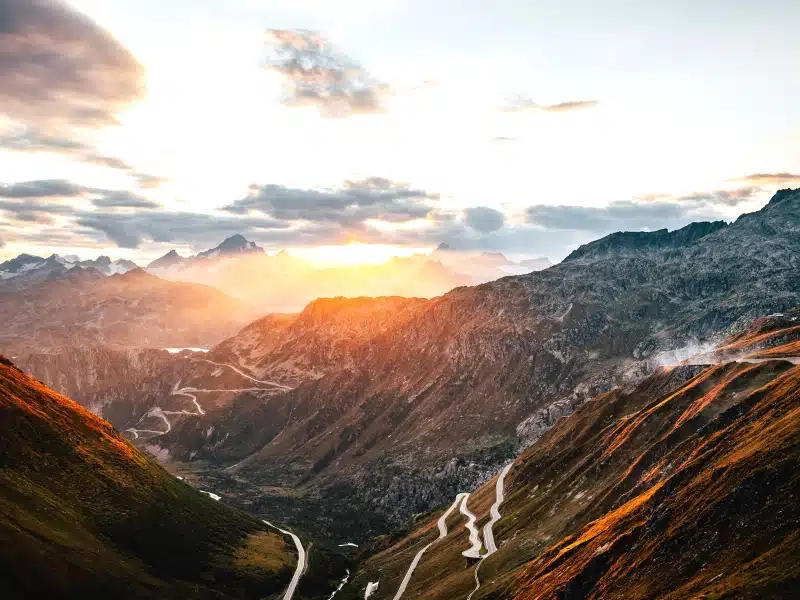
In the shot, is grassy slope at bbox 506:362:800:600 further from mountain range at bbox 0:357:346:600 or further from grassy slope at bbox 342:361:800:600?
mountain range at bbox 0:357:346:600

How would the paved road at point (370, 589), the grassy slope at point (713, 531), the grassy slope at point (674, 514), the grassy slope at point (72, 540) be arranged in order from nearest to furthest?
the grassy slope at point (713, 531), the grassy slope at point (674, 514), the grassy slope at point (72, 540), the paved road at point (370, 589)

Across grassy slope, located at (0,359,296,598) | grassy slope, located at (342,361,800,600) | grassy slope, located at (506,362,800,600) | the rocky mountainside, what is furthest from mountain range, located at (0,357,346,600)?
grassy slope, located at (506,362,800,600)

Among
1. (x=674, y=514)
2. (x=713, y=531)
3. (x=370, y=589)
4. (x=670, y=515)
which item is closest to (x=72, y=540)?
(x=370, y=589)

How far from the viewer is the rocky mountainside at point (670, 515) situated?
8094 centimetres

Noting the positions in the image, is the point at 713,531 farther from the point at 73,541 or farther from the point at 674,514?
the point at 73,541

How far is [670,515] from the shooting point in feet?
322

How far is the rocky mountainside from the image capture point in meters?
80.9

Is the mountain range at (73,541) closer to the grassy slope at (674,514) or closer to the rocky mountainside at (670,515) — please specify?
the rocky mountainside at (670,515)

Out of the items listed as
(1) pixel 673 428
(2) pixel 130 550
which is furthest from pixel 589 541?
(2) pixel 130 550

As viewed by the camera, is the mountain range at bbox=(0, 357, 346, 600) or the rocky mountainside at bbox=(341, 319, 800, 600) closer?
the rocky mountainside at bbox=(341, 319, 800, 600)

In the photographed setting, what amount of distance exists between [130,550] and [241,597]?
35.9 meters

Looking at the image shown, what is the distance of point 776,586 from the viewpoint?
70500mm

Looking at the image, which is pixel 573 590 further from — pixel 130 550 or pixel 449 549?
pixel 130 550

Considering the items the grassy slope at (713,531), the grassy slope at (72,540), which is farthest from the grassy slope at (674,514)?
the grassy slope at (72,540)
